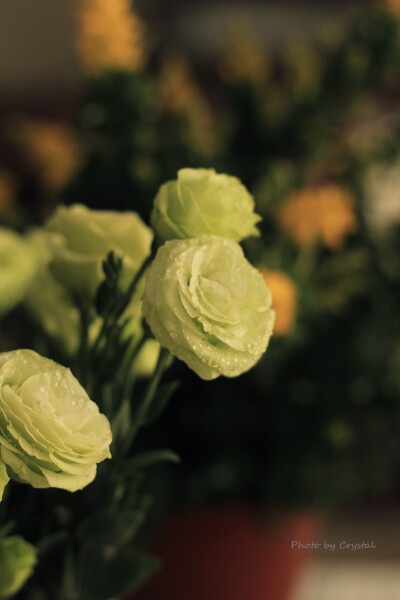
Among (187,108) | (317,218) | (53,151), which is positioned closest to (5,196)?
(53,151)

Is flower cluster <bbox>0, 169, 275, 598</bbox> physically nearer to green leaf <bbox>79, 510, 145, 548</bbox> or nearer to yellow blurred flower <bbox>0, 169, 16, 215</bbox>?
green leaf <bbox>79, 510, 145, 548</bbox>

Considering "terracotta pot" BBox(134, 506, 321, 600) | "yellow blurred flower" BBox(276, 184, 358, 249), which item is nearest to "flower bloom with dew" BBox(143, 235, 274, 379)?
"yellow blurred flower" BBox(276, 184, 358, 249)

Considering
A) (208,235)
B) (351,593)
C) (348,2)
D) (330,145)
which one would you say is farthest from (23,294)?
(348,2)

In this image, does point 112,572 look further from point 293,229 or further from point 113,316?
point 293,229

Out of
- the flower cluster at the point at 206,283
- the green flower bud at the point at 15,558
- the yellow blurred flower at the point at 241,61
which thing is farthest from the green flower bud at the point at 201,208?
the yellow blurred flower at the point at 241,61

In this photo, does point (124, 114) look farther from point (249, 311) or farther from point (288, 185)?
point (249, 311)

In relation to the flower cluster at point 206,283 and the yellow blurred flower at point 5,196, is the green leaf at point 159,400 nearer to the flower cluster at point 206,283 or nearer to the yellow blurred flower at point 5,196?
the flower cluster at point 206,283
